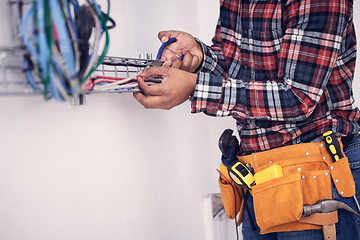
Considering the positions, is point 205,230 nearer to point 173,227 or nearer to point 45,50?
point 173,227

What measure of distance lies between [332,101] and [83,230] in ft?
2.80

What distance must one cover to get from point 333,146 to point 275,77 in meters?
0.28

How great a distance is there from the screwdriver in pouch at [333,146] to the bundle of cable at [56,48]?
73cm

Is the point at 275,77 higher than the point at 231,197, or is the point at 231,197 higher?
the point at 275,77

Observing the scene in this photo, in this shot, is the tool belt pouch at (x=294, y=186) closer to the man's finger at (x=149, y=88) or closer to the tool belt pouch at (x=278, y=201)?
the tool belt pouch at (x=278, y=201)

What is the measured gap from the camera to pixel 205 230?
62.2 inches

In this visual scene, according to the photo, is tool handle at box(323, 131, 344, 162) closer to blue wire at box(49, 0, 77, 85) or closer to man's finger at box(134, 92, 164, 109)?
man's finger at box(134, 92, 164, 109)

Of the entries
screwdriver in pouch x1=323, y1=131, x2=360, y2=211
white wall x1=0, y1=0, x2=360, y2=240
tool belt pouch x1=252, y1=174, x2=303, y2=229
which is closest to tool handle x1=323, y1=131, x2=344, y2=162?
screwdriver in pouch x1=323, y1=131, x2=360, y2=211

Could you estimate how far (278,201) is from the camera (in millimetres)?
992

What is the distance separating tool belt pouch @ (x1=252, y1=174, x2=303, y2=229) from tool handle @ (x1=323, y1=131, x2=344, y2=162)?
0.41ft

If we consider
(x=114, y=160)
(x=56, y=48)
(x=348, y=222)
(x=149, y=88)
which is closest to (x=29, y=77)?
(x=56, y=48)

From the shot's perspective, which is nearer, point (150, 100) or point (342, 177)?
point (150, 100)

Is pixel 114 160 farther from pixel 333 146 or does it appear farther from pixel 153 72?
pixel 333 146

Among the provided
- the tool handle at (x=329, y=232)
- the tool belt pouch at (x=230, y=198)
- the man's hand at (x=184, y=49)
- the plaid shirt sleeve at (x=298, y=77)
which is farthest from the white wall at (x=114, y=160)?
the tool handle at (x=329, y=232)
